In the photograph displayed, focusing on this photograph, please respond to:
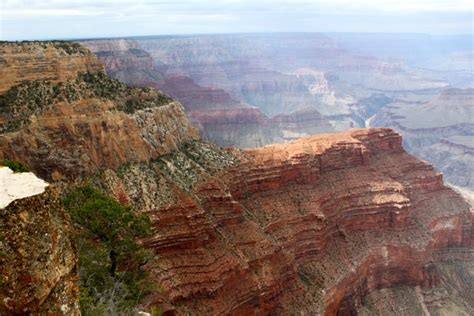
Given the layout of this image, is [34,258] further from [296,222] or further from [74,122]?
[296,222]

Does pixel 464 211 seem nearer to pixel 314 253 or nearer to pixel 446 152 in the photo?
pixel 314 253

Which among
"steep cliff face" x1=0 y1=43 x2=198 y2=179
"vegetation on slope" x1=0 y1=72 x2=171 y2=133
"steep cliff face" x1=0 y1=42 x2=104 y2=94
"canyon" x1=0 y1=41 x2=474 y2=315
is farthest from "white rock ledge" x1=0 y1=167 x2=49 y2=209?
"steep cliff face" x1=0 y1=42 x2=104 y2=94

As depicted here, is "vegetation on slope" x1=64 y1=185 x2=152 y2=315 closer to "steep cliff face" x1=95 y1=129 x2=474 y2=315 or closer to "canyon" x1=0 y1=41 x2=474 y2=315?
"canyon" x1=0 y1=41 x2=474 y2=315

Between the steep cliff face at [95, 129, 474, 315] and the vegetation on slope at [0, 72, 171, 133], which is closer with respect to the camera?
the vegetation on slope at [0, 72, 171, 133]

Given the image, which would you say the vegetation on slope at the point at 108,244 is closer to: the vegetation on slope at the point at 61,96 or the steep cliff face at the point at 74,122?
the steep cliff face at the point at 74,122

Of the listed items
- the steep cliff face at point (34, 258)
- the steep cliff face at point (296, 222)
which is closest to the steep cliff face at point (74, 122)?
the steep cliff face at point (296, 222)

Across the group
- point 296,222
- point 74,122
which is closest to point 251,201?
point 296,222

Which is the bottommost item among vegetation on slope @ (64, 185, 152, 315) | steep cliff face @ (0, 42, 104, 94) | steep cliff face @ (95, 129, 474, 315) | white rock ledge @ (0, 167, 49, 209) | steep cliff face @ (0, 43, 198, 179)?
steep cliff face @ (95, 129, 474, 315)
